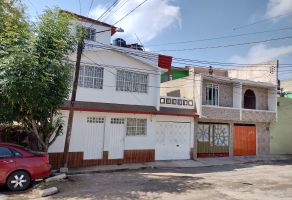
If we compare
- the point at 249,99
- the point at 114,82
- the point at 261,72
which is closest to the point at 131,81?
the point at 114,82

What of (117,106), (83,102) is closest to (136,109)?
(117,106)

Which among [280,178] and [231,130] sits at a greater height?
[231,130]

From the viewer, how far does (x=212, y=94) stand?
72.3 feet

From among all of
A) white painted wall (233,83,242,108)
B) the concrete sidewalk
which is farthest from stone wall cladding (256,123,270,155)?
white painted wall (233,83,242,108)

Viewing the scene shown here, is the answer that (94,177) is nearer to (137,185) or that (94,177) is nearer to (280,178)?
(137,185)

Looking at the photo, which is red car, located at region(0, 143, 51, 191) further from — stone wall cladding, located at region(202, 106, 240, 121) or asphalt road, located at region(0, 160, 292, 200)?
stone wall cladding, located at region(202, 106, 240, 121)

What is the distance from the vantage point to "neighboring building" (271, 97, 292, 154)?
80.7ft

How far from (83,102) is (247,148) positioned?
44.7 feet

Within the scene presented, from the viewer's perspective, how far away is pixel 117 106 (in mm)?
17078

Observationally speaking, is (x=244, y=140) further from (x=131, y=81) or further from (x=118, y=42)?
(x=118, y=42)

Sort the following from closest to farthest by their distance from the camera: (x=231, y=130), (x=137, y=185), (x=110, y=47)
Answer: (x=137, y=185), (x=110, y=47), (x=231, y=130)

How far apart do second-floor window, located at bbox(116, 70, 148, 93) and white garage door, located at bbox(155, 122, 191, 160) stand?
2607 millimetres

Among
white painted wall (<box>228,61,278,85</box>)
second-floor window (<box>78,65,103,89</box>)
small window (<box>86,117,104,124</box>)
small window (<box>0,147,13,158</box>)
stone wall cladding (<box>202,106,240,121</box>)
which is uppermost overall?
white painted wall (<box>228,61,278,85</box>)

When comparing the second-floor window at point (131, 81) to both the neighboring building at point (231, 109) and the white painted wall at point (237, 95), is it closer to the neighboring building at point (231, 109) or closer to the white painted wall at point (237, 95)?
the neighboring building at point (231, 109)
